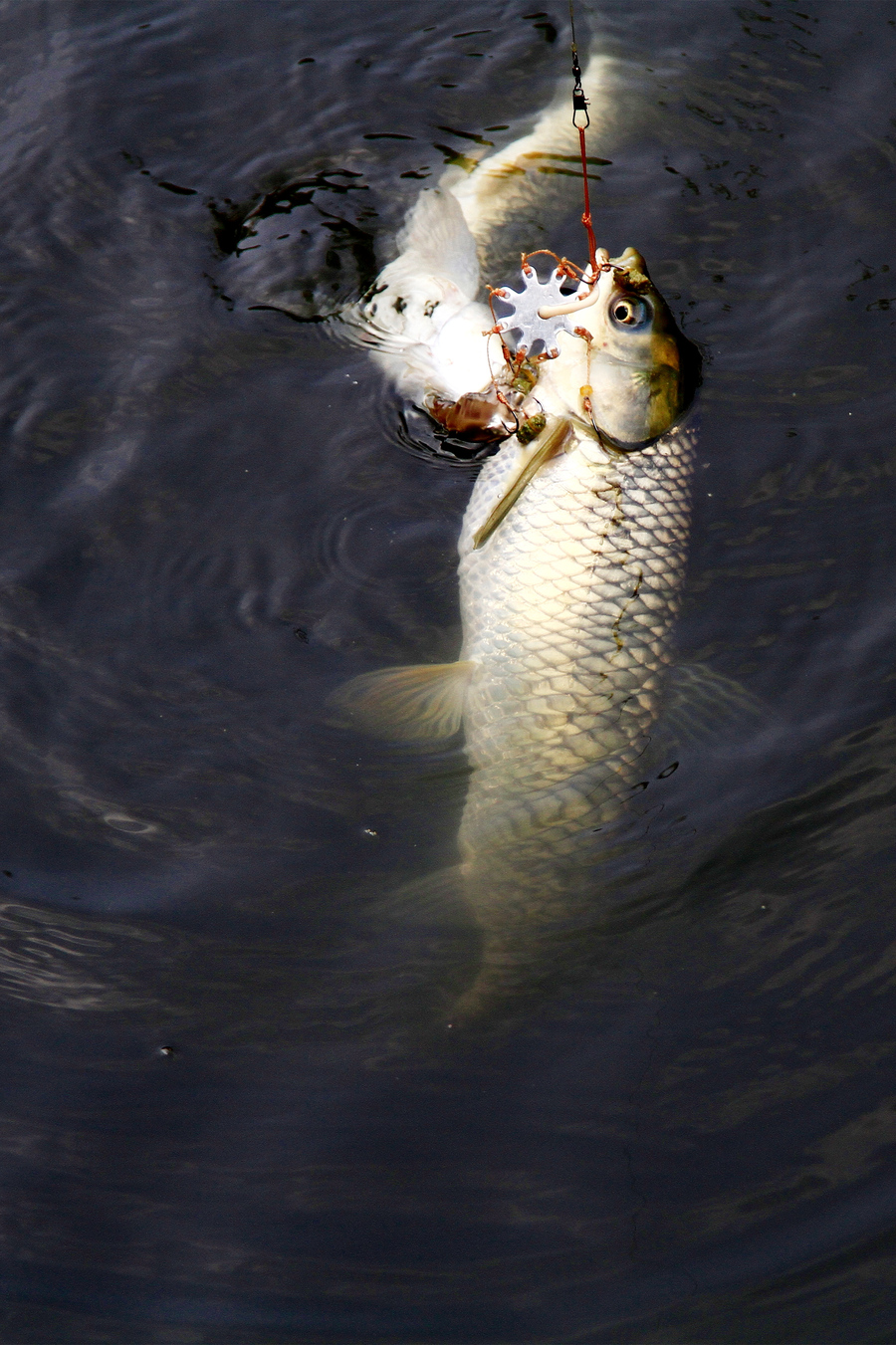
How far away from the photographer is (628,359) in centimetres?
333

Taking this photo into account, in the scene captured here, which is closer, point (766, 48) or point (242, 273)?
point (242, 273)

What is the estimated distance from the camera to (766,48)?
5.34 metres

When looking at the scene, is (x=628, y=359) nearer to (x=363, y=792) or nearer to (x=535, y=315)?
(x=535, y=315)

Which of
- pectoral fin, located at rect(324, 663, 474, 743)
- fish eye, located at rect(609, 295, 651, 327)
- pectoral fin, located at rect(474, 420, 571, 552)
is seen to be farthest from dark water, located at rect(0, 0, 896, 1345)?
fish eye, located at rect(609, 295, 651, 327)

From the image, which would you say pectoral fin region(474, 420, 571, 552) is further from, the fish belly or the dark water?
the dark water

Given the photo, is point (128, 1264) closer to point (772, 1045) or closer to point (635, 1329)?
point (635, 1329)

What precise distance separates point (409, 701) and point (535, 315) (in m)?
1.22

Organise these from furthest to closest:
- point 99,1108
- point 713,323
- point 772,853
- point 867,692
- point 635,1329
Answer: point 713,323 → point 867,692 → point 772,853 → point 99,1108 → point 635,1329

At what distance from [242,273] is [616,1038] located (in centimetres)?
321

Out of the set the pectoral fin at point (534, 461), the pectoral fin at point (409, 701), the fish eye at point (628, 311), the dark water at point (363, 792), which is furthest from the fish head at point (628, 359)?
the pectoral fin at point (409, 701)

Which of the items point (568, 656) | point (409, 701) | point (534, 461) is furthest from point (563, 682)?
point (534, 461)

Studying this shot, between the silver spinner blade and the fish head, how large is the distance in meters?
0.11

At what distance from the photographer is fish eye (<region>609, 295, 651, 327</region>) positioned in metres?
3.30

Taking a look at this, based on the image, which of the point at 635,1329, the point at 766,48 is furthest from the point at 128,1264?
the point at 766,48
